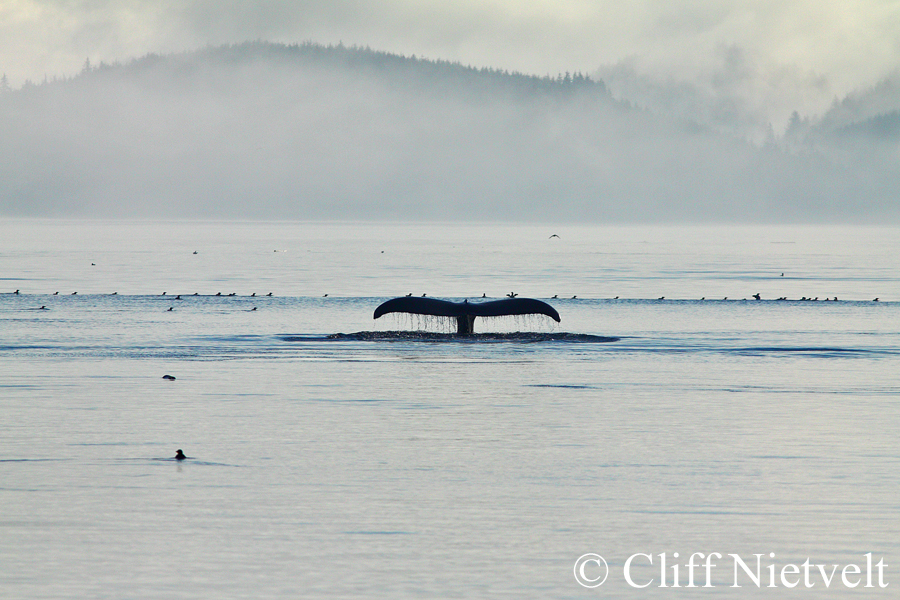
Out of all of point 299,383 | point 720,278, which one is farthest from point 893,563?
point 720,278

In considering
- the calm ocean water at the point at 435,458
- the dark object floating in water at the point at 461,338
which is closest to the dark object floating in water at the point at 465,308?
the dark object floating in water at the point at 461,338

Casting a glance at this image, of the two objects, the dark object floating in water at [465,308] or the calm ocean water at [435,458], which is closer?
the calm ocean water at [435,458]

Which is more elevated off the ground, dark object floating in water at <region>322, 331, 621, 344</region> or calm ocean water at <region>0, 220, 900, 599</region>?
dark object floating in water at <region>322, 331, 621, 344</region>

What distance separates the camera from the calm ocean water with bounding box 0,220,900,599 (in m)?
16.3

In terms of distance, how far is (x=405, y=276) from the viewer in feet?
347

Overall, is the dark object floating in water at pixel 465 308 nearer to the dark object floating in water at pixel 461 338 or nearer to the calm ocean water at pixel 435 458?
the dark object floating in water at pixel 461 338

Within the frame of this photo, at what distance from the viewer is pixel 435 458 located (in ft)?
77.3

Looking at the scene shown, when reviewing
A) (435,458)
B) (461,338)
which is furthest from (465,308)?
(435,458)

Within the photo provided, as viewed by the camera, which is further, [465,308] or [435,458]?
[465,308]

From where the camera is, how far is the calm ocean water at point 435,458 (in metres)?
16.3

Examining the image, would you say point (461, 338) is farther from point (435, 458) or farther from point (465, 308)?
point (435, 458)

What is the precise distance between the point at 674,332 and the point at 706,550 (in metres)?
34.7

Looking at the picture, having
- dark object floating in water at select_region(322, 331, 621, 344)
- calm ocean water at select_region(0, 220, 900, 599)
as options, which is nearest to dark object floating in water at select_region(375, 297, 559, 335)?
dark object floating in water at select_region(322, 331, 621, 344)

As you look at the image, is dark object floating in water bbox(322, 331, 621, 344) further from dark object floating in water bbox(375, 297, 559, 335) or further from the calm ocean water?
dark object floating in water bbox(375, 297, 559, 335)
